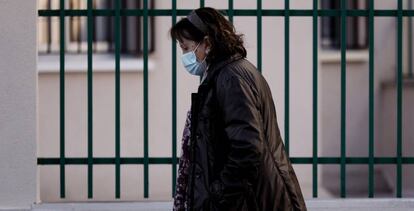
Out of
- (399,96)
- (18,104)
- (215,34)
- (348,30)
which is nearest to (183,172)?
(215,34)

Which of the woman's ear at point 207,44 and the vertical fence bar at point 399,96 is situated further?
the vertical fence bar at point 399,96

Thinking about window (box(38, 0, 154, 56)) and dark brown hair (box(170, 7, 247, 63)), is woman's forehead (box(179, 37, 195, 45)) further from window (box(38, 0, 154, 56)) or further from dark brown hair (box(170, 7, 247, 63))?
window (box(38, 0, 154, 56))

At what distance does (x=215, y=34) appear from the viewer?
4.96m

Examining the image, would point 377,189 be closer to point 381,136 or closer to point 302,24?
point 381,136

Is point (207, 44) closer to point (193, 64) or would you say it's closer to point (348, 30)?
point (193, 64)

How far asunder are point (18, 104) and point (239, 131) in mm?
2145

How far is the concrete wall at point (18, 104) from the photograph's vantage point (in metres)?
6.54

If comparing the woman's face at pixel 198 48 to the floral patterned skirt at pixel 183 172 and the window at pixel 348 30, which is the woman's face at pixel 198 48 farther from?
the window at pixel 348 30

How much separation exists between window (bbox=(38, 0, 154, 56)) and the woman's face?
17.7 feet

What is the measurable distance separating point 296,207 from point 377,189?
7002 millimetres

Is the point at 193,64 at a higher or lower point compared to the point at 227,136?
higher

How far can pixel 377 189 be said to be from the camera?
11945mm

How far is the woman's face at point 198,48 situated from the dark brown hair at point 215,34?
18 millimetres

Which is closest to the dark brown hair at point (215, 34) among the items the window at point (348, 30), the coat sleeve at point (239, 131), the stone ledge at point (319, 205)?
the coat sleeve at point (239, 131)
